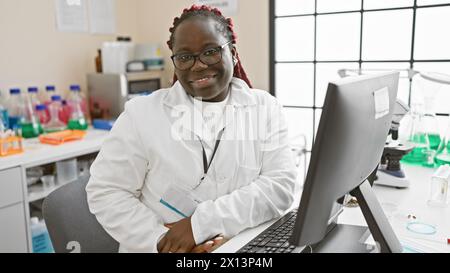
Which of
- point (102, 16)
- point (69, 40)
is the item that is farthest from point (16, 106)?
point (102, 16)

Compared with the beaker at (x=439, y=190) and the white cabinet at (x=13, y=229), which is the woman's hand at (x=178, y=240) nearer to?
the beaker at (x=439, y=190)

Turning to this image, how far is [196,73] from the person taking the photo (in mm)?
1252

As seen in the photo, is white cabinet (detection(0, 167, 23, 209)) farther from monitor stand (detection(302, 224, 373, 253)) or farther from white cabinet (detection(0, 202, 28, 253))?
monitor stand (detection(302, 224, 373, 253))

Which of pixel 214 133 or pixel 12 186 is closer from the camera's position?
pixel 214 133

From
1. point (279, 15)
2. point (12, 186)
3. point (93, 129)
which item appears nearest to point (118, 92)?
point (93, 129)

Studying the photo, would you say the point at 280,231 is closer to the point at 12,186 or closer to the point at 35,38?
the point at 12,186

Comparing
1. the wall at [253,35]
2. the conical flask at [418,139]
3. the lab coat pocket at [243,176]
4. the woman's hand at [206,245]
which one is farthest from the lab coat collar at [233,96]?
the wall at [253,35]

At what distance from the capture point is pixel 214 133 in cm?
133

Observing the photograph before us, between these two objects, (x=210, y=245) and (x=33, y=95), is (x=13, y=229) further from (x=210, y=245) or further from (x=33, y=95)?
(x=210, y=245)

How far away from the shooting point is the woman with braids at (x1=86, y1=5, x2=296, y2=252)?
1.19 m

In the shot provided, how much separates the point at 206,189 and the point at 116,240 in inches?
12.7

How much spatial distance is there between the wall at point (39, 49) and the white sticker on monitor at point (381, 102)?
240 centimetres

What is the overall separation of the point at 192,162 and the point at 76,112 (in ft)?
5.82

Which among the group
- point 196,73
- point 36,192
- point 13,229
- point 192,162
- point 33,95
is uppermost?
point 196,73
